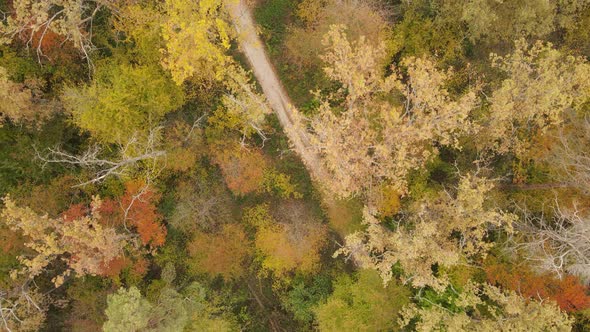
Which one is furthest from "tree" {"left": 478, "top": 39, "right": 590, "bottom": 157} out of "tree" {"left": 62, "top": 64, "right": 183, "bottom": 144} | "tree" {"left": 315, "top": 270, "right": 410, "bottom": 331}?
"tree" {"left": 62, "top": 64, "right": 183, "bottom": 144}

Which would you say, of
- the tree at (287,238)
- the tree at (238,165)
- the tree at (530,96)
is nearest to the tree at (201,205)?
the tree at (238,165)

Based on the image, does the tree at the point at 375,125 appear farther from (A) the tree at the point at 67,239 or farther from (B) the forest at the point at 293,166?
(A) the tree at the point at 67,239

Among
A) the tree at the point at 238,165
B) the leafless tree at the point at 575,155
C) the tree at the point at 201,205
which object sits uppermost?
the leafless tree at the point at 575,155

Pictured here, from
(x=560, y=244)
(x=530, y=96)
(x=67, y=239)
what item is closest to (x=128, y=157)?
(x=67, y=239)

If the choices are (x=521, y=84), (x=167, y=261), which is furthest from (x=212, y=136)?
(x=521, y=84)

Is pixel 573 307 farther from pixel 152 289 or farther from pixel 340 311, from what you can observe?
pixel 152 289

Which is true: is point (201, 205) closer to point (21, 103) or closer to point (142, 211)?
point (142, 211)
